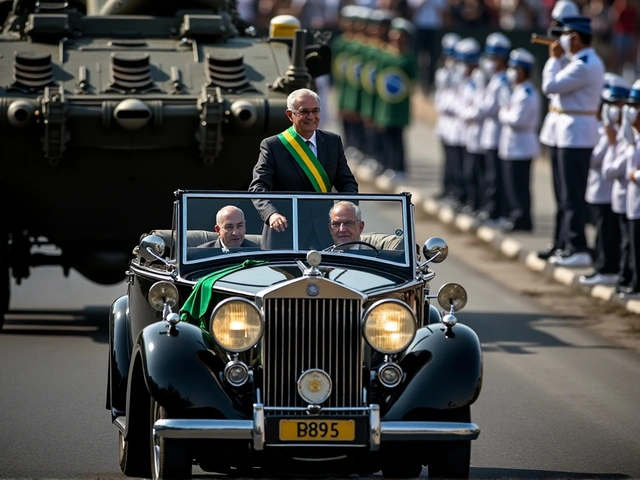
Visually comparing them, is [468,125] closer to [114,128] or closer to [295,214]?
[114,128]

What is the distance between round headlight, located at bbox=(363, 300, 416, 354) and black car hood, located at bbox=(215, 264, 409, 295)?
255mm

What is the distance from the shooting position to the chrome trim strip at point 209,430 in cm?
772

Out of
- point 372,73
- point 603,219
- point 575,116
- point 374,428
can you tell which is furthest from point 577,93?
point 372,73

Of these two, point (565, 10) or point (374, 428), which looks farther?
point (565, 10)

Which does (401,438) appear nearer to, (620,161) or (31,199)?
(31,199)

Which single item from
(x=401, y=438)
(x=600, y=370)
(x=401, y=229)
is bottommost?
(x=600, y=370)

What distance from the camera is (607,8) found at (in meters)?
33.9

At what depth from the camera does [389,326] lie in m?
8.16

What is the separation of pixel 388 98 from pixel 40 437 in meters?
19.0

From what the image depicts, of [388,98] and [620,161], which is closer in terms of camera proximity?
[620,161]

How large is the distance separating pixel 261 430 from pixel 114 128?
6.79m

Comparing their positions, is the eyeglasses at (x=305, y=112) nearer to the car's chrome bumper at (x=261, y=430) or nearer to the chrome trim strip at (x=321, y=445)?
the car's chrome bumper at (x=261, y=430)

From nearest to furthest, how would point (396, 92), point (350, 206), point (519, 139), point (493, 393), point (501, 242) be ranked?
1. point (350, 206)
2. point (493, 393)
3. point (501, 242)
4. point (519, 139)
5. point (396, 92)

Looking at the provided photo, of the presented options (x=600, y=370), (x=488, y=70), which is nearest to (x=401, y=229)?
(x=600, y=370)
